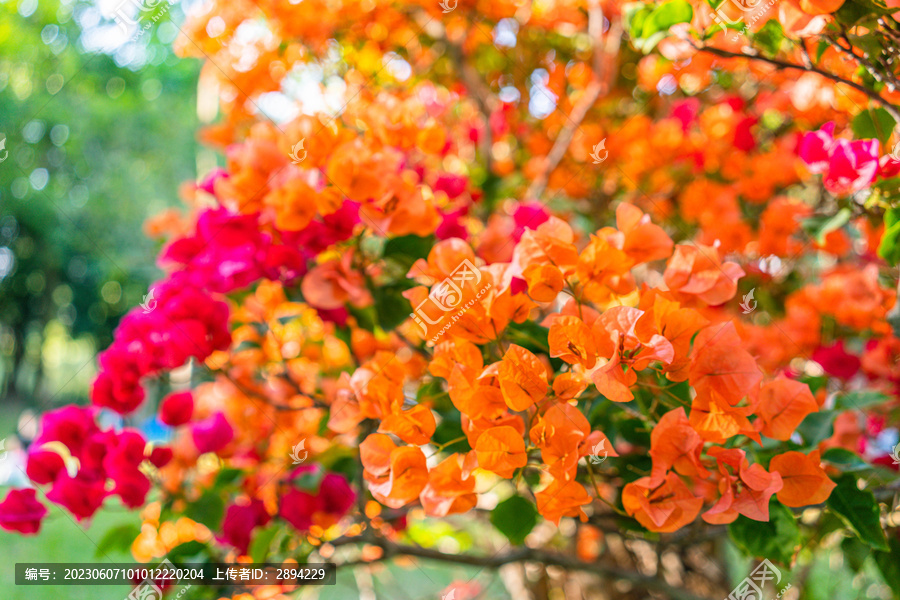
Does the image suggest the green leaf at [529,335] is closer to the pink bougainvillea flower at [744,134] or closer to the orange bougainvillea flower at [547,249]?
the orange bougainvillea flower at [547,249]

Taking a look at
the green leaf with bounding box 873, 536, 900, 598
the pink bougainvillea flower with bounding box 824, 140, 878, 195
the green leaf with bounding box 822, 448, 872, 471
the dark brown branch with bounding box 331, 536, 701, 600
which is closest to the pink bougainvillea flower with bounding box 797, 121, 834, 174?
the pink bougainvillea flower with bounding box 824, 140, 878, 195

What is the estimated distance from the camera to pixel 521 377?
48 cm

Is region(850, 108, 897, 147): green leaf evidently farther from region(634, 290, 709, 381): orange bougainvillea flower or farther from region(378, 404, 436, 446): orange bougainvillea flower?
region(378, 404, 436, 446): orange bougainvillea flower

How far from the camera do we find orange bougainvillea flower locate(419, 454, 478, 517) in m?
0.52

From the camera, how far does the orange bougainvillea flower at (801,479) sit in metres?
0.52

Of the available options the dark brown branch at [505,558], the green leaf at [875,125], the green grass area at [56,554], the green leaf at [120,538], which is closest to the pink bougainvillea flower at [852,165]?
the green leaf at [875,125]

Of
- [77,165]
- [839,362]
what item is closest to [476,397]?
[839,362]

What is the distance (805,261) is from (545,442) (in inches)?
68.6

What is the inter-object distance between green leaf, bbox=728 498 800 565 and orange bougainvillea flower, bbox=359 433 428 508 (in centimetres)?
31

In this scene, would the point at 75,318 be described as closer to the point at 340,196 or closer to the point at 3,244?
the point at 3,244

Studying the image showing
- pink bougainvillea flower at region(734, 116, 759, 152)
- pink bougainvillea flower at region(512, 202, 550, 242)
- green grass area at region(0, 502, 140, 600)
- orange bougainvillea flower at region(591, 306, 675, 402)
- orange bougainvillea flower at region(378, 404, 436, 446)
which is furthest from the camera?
green grass area at region(0, 502, 140, 600)

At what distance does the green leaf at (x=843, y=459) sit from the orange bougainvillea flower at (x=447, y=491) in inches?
16.6

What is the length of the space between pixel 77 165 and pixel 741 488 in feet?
34.1

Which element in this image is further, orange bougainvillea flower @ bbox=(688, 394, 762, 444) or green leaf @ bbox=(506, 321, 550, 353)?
green leaf @ bbox=(506, 321, 550, 353)
